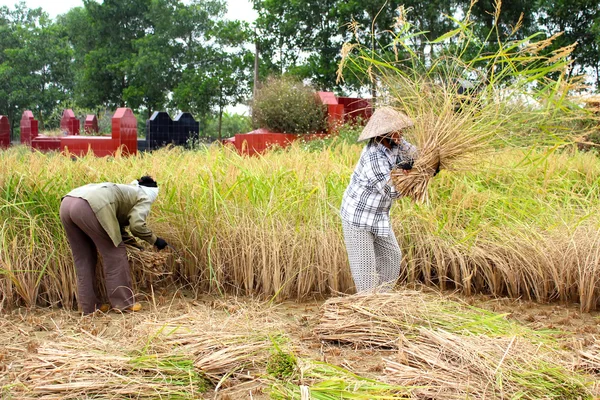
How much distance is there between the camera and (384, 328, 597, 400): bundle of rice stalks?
268 cm

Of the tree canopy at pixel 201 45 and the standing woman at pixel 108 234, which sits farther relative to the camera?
the tree canopy at pixel 201 45

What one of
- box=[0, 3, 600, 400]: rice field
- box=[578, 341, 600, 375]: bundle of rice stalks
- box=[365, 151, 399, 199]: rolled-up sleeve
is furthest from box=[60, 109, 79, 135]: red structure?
box=[578, 341, 600, 375]: bundle of rice stalks

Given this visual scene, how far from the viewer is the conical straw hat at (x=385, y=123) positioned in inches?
151

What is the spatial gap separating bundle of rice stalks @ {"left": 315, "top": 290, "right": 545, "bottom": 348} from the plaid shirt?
0.51m

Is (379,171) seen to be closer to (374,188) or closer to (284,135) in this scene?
(374,188)

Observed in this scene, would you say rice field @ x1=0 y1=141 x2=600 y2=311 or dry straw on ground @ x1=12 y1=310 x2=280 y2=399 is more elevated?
rice field @ x1=0 y1=141 x2=600 y2=311

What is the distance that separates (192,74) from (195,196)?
999 inches

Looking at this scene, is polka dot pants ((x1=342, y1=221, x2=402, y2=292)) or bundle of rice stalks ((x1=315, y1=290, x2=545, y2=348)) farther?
polka dot pants ((x1=342, y1=221, x2=402, y2=292))

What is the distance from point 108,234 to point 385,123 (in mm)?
1951

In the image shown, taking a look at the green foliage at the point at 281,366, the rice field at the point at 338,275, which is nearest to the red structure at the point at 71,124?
the rice field at the point at 338,275

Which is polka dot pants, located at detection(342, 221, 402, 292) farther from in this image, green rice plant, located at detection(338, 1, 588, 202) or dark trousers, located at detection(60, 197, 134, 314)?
dark trousers, located at detection(60, 197, 134, 314)

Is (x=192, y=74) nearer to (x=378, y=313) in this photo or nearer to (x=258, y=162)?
(x=258, y=162)

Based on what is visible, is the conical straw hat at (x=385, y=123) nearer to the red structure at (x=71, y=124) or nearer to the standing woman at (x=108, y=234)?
the standing woman at (x=108, y=234)

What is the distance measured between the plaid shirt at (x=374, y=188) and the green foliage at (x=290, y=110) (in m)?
8.46
